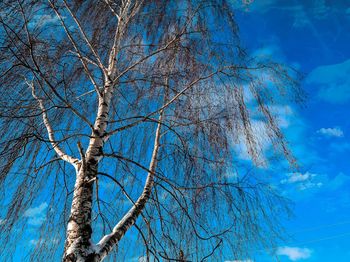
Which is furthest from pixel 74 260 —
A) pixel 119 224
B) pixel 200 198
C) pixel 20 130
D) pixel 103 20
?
pixel 103 20

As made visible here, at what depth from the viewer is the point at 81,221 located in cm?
270

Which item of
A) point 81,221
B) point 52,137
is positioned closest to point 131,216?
point 81,221

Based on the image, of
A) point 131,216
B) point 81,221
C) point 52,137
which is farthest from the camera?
point 52,137

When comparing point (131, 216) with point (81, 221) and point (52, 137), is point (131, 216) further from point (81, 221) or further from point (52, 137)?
point (52, 137)

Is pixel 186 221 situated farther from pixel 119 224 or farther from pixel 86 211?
pixel 86 211

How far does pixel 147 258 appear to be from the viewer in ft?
9.41

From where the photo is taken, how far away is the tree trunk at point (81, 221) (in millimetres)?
2533

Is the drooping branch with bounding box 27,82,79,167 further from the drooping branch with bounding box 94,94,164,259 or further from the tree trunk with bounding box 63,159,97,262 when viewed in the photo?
the drooping branch with bounding box 94,94,164,259

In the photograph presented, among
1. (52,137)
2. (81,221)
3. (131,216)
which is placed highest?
(52,137)

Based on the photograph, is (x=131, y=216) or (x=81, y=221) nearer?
(x=81, y=221)

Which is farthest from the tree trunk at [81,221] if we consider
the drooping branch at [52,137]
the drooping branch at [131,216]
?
the drooping branch at [52,137]

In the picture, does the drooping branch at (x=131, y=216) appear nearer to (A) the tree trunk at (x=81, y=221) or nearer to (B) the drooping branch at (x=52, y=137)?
(A) the tree trunk at (x=81, y=221)

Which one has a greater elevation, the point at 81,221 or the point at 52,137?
the point at 52,137

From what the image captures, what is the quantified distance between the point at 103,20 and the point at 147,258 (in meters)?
3.06
